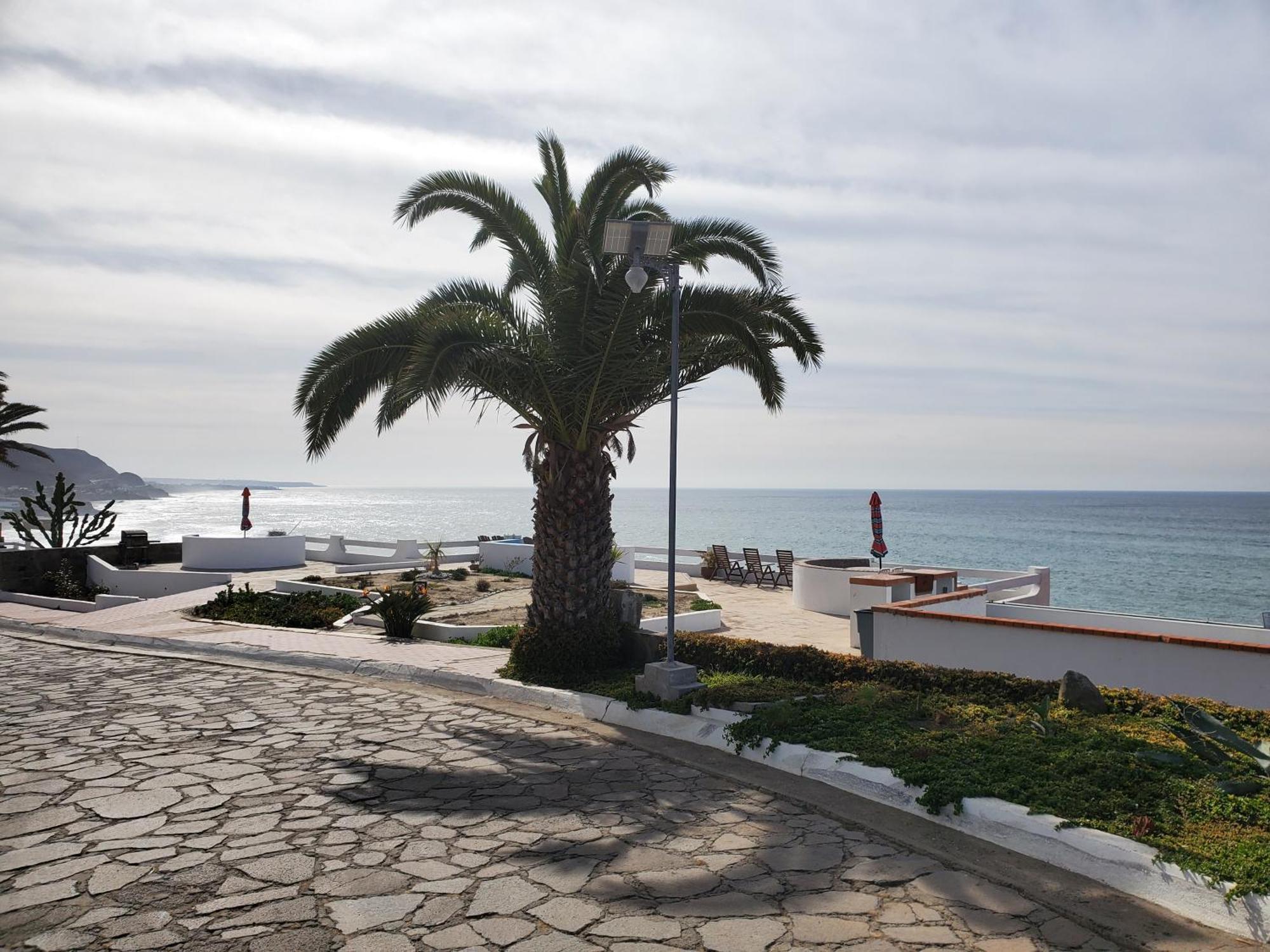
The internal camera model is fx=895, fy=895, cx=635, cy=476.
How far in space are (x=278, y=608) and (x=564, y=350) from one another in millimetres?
9209

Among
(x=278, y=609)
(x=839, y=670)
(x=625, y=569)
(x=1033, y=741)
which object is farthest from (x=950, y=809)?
(x=625, y=569)

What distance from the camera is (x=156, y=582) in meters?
20.8

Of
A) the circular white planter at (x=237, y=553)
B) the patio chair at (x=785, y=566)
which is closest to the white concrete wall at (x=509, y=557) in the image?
the patio chair at (x=785, y=566)

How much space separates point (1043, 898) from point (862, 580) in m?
10.5

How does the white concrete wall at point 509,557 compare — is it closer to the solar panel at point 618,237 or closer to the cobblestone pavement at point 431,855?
the solar panel at point 618,237

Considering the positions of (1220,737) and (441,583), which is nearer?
(1220,737)

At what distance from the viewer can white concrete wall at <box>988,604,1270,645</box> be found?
1183 cm

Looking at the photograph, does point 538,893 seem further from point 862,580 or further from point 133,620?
point 133,620

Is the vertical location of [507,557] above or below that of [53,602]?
above

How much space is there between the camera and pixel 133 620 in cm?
1516

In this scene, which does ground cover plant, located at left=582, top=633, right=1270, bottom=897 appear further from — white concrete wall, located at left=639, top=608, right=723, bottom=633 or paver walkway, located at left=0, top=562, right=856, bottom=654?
white concrete wall, located at left=639, top=608, right=723, bottom=633

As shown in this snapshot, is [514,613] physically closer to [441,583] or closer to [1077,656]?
[441,583]

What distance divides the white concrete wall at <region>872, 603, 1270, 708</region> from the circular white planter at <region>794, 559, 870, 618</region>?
263 inches

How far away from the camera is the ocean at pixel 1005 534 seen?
53.0 m
